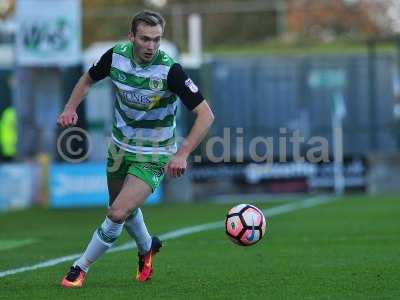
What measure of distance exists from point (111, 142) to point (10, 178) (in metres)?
14.1

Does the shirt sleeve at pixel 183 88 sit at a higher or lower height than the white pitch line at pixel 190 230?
higher

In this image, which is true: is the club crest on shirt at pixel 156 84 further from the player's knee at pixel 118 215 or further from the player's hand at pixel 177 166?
the player's knee at pixel 118 215

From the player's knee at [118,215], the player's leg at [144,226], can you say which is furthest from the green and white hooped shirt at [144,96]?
the player's knee at [118,215]

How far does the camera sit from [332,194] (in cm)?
2750

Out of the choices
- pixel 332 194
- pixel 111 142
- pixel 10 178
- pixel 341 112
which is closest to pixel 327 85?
pixel 341 112

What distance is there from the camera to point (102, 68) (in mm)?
8992

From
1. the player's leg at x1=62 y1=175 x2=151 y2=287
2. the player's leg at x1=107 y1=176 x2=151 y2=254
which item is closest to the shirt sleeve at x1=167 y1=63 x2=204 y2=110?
the player's leg at x1=62 y1=175 x2=151 y2=287

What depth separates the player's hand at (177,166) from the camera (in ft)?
26.8

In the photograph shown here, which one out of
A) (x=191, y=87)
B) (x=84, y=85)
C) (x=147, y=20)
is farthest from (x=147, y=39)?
(x=84, y=85)

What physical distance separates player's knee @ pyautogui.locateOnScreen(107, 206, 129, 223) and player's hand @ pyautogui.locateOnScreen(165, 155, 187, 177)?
61 cm

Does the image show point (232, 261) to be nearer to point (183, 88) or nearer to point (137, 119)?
point (137, 119)

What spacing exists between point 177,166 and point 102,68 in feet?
4.21

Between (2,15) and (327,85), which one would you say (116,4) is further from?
(327,85)

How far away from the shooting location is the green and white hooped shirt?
28.5 ft
